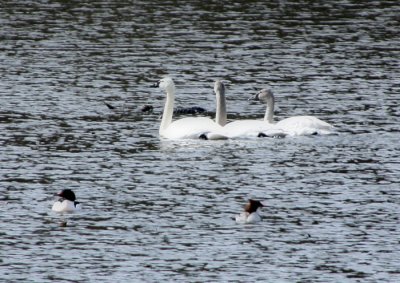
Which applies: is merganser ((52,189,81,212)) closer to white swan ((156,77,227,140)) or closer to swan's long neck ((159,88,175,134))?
white swan ((156,77,227,140))

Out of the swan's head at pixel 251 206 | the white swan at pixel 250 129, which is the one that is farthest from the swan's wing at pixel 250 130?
the swan's head at pixel 251 206

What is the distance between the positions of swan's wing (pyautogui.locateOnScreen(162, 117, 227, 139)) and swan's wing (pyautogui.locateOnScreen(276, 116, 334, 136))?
150cm

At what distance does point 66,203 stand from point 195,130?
8831 millimetres

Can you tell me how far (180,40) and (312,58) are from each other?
19.3 feet

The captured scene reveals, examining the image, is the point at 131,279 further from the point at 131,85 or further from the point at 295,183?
the point at 131,85

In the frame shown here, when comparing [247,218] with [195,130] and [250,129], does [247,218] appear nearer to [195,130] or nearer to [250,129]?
[250,129]

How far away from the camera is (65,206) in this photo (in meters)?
24.1

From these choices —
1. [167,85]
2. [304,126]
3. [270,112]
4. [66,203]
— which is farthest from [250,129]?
[66,203]

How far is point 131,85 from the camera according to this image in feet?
134

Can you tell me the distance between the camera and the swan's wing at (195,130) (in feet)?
107

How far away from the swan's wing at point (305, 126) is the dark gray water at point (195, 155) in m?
0.26

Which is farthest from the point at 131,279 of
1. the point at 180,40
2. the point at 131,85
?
the point at 180,40

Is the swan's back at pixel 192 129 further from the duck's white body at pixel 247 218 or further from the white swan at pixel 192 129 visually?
the duck's white body at pixel 247 218

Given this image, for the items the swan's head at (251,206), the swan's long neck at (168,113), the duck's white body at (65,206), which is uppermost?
the swan's head at (251,206)
